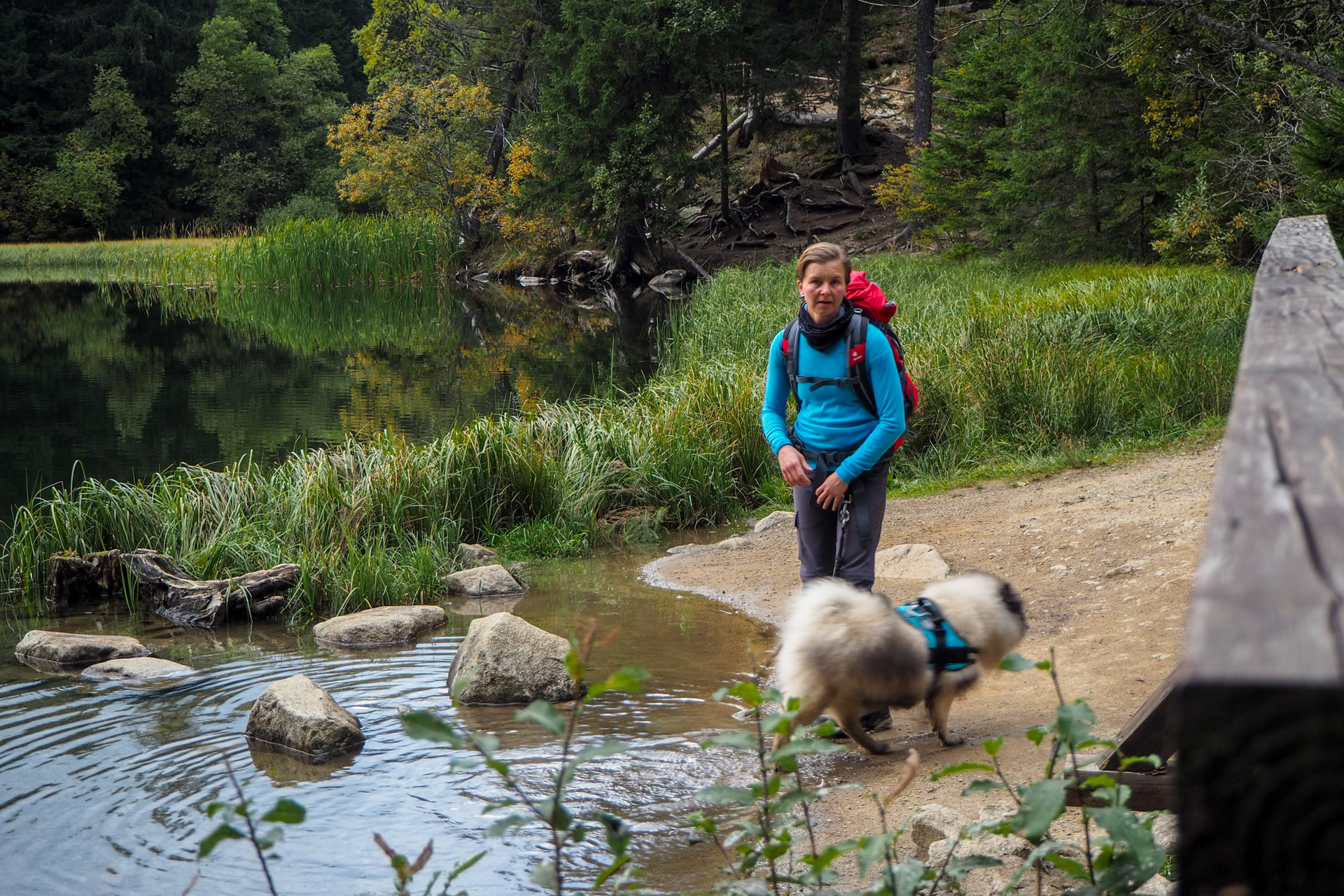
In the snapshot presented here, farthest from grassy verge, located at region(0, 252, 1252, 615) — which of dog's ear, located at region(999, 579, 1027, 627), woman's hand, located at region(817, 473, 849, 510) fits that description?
dog's ear, located at region(999, 579, 1027, 627)

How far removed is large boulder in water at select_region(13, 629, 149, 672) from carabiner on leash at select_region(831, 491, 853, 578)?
4210 millimetres

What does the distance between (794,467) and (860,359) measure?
51cm

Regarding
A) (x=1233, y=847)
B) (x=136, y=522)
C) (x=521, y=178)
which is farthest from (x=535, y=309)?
(x=1233, y=847)

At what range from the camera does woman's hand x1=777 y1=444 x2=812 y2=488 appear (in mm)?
4348

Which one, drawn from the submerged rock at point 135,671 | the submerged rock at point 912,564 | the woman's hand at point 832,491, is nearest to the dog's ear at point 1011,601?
the woman's hand at point 832,491

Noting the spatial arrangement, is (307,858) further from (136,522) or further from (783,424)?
(136,522)

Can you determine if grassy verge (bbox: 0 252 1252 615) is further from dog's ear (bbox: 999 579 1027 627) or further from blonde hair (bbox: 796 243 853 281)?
dog's ear (bbox: 999 579 1027 627)

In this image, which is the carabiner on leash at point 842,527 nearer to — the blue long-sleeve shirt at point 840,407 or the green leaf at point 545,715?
the blue long-sleeve shirt at point 840,407

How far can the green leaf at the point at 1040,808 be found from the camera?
1.68 metres

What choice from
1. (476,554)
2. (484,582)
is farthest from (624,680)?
(476,554)

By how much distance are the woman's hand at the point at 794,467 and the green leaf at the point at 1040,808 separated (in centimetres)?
263

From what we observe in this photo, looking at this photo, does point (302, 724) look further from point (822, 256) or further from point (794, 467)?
point (822, 256)

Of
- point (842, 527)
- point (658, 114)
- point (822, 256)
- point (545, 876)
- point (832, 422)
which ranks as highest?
point (658, 114)

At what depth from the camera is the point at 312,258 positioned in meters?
30.8
